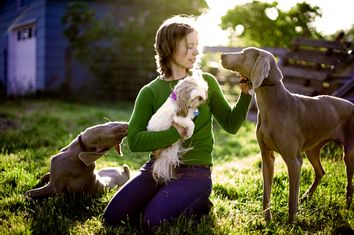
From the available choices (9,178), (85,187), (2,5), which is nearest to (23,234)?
(85,187)

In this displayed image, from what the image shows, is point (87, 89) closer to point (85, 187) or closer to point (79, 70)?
point (79, 70)

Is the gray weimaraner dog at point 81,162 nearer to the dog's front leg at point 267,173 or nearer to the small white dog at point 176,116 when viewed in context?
the small white dog at point 176,116

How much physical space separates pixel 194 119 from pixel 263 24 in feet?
32.2

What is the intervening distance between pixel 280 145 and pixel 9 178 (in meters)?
2.98

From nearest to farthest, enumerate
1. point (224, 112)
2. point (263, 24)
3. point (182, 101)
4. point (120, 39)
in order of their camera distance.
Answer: point (182, 101), point (224, 112), point (263, 24), point (120, 39)

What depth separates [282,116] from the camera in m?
3.30

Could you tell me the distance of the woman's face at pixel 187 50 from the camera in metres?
3.55

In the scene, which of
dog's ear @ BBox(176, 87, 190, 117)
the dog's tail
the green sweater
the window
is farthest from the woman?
the window

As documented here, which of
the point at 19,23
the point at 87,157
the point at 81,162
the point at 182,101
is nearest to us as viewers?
the point at 182,101

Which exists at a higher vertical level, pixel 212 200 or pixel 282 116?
pixel 282 116

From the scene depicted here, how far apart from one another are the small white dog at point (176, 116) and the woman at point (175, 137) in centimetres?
8

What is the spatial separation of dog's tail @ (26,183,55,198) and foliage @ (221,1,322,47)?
360 inches

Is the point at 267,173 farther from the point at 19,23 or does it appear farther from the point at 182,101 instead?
the point at 19,23

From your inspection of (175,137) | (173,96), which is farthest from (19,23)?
(175,137)
